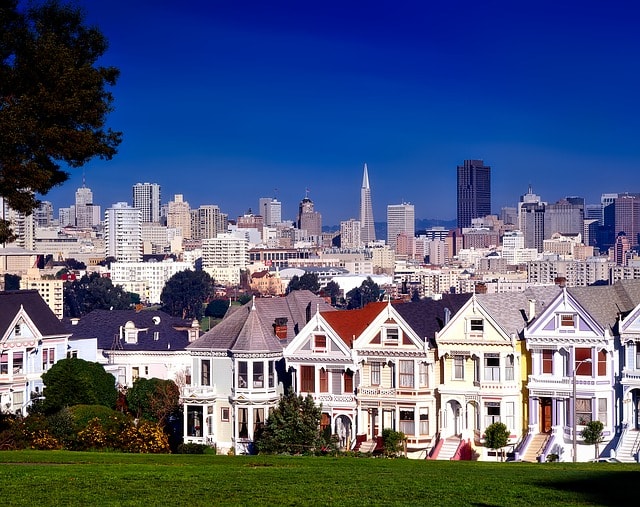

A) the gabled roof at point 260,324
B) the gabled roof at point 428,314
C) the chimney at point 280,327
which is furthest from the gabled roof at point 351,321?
the chimney at point 280,327

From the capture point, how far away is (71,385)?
5328 centimetres

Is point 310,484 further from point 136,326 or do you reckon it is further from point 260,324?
point 136,326

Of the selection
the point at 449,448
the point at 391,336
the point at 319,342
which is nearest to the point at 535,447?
the point at 449,448

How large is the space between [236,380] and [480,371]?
899 cm

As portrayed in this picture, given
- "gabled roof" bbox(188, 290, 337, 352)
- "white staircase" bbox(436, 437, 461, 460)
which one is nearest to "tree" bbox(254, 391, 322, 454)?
"gabled roof" bbox(188, 290, 337, 352)

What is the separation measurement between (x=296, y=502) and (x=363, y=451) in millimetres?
21234

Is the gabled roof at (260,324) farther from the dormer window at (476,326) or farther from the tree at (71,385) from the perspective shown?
the dormer window at (476,326)

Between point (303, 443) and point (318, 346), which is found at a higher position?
point (318, 346)

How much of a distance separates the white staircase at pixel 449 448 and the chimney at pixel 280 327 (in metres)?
8.31

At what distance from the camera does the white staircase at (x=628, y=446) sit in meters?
41.7

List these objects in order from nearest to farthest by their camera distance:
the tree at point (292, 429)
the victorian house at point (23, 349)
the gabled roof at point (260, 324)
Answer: the tree at point (292, 429)
the gabled roof at point (260, 324)
the victorian house at point (23, 349)

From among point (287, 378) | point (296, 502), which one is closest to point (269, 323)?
point (287, 378)

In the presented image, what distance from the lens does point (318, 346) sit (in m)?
48.2

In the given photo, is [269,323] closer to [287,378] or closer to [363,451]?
[287,378]
